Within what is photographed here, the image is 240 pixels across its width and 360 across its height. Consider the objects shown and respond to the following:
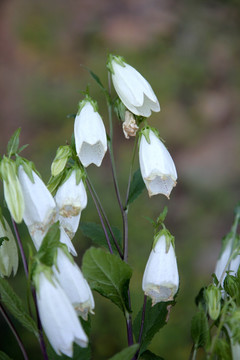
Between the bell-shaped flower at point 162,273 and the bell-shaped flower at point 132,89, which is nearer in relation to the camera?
the bell-shaped flower at point 162,273

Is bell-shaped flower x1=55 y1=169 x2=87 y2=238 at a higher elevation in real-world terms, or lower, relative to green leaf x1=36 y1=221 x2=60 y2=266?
higher

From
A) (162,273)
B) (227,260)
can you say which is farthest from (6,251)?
(227,260)

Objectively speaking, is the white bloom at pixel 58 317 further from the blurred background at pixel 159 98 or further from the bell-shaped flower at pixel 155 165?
the blurred background at pixel 159 98

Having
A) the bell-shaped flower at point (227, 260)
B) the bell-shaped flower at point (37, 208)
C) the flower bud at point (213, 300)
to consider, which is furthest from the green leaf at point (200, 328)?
the bell-shaped flower at point (37, 208)

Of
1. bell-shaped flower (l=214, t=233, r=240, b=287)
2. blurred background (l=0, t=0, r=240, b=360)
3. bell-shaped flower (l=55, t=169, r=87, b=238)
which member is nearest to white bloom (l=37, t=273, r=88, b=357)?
bell-shaped flower (l=55, t=169, r=87, b=238)

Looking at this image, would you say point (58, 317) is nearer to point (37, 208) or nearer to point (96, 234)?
point (37, 208)

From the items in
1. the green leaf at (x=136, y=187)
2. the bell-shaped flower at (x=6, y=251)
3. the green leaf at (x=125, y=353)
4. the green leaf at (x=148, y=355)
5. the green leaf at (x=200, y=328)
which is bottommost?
the green leaf at (x=148, y=355)

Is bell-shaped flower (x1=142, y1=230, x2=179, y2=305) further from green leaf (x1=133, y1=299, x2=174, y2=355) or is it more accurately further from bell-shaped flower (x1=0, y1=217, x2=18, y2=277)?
bell-shaped flower (x1=0, y1=217, x2=18, y2=277)
